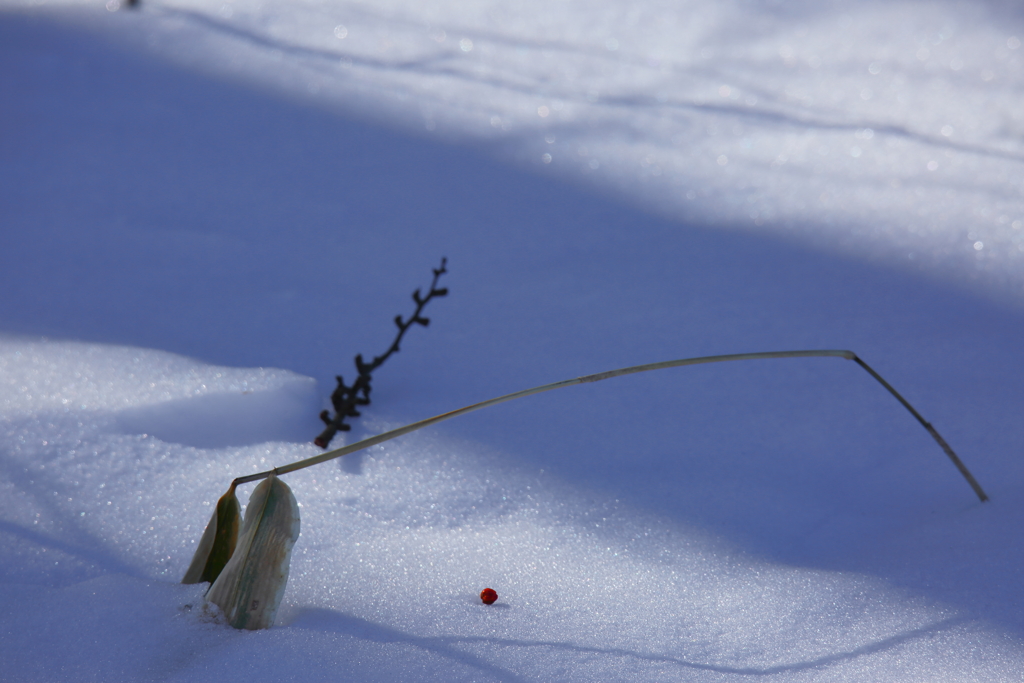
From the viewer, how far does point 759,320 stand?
118 cm

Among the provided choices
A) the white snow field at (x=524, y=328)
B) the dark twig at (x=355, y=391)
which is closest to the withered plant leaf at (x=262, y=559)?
the white snow field at (x=524, y=328)

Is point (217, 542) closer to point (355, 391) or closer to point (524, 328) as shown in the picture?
point (355, 391)

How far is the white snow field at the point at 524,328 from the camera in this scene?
66cm

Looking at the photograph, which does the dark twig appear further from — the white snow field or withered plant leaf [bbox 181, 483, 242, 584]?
withered plant leaf [bbox 181, 483, 242, 584]

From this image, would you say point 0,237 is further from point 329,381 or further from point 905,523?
point 905,523

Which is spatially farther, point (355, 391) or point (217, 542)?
point (355, 391)

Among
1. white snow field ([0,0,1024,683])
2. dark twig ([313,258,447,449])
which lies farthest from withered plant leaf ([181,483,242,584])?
dark twig ([313,258,447,449])

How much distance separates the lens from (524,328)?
1.18 m

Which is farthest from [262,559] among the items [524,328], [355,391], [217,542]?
[524,328]

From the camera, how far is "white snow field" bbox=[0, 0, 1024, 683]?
26.0 inches

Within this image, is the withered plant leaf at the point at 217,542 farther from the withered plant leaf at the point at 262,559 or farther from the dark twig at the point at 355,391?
the dark twig at the point at 355,391

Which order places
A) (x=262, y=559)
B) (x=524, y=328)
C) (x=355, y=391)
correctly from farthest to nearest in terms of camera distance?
(x=524, y=328), (x=355, y=391), (x=262, y=559)

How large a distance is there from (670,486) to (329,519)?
0.38 meters

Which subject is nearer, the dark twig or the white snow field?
the white snow field
